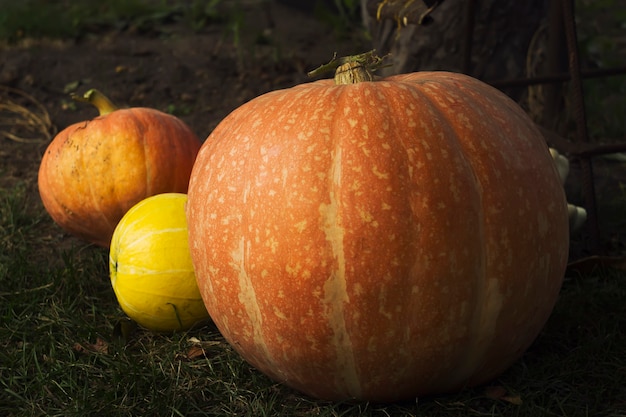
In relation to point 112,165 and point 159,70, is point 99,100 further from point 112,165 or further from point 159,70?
point 159,70

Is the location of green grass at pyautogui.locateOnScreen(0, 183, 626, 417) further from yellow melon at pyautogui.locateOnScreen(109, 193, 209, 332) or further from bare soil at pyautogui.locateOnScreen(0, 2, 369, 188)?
bare soil at pyautogui.locateOnScreen(0, 2, 369, 188)

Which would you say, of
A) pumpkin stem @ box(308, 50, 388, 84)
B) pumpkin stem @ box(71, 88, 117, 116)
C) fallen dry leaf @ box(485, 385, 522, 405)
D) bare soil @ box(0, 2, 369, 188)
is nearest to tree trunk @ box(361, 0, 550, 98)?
bare soil @ box(0, 2, 369, 188)

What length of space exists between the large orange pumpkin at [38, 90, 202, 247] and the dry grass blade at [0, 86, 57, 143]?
1.53 metres

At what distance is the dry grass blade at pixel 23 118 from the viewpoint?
4617mm

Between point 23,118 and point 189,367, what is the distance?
299 centimetres

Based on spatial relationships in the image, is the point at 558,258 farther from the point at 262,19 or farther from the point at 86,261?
the point at 262,19

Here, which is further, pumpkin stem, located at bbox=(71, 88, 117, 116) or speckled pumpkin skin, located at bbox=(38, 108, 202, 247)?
pumpkin stem, located at bbox=(71, 88, 117, 116)

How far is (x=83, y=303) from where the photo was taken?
9.25 feet

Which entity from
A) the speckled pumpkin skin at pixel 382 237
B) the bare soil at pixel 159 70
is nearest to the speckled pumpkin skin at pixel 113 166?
the speckled pumpkin skin at pixel 382 237

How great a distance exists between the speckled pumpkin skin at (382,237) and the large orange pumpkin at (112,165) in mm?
952

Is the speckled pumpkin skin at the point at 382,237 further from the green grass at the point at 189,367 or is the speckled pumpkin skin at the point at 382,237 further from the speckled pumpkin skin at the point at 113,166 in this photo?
the speckled pumpkin skin at the point at 113,166

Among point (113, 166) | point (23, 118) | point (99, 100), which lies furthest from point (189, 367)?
point (23, 118)

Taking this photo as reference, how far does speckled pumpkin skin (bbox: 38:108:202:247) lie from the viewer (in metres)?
3.02

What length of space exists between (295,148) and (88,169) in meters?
1.34
